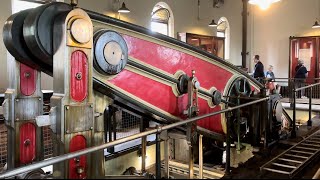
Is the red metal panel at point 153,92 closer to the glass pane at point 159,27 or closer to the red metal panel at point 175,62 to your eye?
the red metal panel at point 175,62

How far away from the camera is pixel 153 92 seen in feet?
8.63

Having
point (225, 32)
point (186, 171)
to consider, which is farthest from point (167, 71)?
point (225, 32)

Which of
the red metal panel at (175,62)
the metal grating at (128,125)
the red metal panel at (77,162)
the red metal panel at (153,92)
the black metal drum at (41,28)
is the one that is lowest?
the metal grating at (128,125)

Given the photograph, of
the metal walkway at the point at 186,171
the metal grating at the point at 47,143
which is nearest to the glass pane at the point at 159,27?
the metal grating at the point at 47,143

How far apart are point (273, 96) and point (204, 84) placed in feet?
3.51

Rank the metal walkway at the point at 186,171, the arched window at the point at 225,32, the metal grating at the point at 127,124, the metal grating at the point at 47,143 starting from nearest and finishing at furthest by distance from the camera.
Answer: the metal walkway at the point at 186,171
the metal grating at the point at 47,143
the metal grating at the point at 127,124
the arched window at the point at 225,32

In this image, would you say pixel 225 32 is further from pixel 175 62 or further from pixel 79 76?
pixel 79 76

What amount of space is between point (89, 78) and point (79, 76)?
0.08 meters

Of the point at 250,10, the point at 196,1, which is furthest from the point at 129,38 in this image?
the point at 250,10

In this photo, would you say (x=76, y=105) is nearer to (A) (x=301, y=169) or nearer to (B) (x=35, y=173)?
(B) (x=35, y=173)

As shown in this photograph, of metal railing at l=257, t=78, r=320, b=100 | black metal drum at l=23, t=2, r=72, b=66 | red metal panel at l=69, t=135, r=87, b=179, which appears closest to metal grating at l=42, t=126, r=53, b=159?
red metal panel at l=69, t=135, r=87, b=179

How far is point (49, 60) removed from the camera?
78.9 inches

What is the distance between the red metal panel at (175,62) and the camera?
2.46m

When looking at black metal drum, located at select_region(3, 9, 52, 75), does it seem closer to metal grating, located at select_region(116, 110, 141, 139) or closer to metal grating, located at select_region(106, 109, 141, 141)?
metal grating, located at select_region(106, 109, 141, 141)
